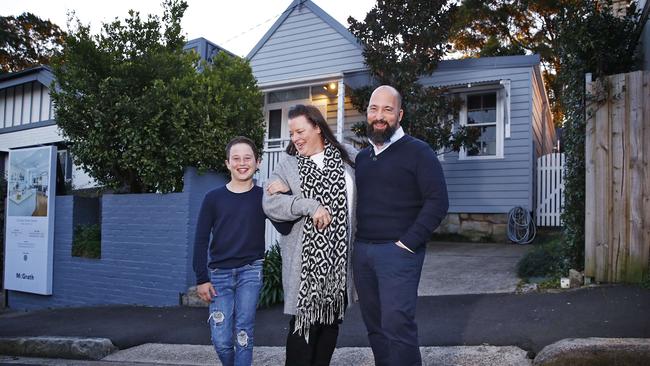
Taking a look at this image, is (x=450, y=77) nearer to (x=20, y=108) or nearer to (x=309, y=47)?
(x=309, y=47)

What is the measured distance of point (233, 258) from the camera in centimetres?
357

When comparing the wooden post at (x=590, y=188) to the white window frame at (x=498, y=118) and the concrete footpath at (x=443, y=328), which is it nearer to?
the concrete footpath at (x=443, y=328)

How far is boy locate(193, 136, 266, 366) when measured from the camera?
3500 millimetres

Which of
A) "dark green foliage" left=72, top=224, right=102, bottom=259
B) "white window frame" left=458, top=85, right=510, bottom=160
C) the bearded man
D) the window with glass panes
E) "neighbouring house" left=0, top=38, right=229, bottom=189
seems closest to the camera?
the bearded man

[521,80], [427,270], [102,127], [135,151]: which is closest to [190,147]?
[135,151]

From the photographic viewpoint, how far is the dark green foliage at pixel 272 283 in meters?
6.71

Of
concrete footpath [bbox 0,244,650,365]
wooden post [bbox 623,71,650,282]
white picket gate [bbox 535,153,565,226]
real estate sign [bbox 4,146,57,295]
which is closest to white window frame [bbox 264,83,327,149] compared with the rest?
white picket gate [bbox 535,153,565,226]

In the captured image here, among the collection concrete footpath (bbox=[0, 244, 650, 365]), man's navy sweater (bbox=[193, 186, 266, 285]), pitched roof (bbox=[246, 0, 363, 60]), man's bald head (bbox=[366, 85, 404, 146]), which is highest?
pitched roof (bbox=[246, 0, 363, 60])

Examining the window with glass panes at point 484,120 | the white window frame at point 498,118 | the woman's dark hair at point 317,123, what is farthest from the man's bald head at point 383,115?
the window with glass panes at point 484,120

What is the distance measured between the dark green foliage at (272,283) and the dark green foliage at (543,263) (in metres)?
3.17

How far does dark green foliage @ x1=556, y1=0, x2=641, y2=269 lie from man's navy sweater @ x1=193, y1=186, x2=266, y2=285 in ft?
13.8

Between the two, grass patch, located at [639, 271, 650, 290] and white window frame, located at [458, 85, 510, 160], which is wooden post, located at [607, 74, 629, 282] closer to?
grass patch, located at [639, 271, 650, 290]

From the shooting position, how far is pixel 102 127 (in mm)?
7434

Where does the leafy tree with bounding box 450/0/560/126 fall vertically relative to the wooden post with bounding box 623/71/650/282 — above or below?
above
